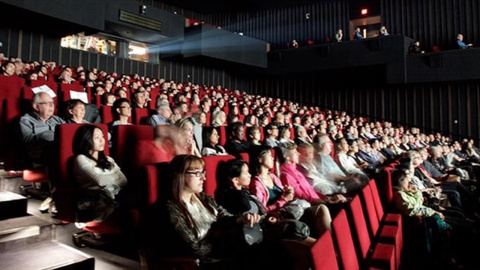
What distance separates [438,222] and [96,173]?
26.4 inches

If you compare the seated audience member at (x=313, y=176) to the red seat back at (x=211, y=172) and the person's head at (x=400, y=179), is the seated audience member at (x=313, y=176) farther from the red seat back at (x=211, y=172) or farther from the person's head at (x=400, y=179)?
the red seat back at (x=211, y=172)

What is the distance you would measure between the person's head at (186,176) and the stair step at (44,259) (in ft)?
0.44

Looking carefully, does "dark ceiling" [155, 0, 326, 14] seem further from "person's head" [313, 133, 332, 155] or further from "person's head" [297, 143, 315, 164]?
"person's head" [297, 143, 315, 164]

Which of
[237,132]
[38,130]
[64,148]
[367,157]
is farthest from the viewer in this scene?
[367,157]

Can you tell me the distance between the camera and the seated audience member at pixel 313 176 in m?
0.85

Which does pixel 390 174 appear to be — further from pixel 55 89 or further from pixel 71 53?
pixel 71 53

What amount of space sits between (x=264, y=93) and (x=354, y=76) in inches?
35.4

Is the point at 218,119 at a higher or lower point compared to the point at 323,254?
higher

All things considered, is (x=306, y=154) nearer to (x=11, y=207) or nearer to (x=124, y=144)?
(x=124, y=144)

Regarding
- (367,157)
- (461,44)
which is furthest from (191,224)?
(461,44)

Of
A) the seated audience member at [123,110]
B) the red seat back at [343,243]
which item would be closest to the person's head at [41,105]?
the seated audience member at [123,110]

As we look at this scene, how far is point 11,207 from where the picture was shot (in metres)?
0.50

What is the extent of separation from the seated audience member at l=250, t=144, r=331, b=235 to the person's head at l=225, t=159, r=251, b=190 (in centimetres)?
7

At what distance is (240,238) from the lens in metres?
0.43
